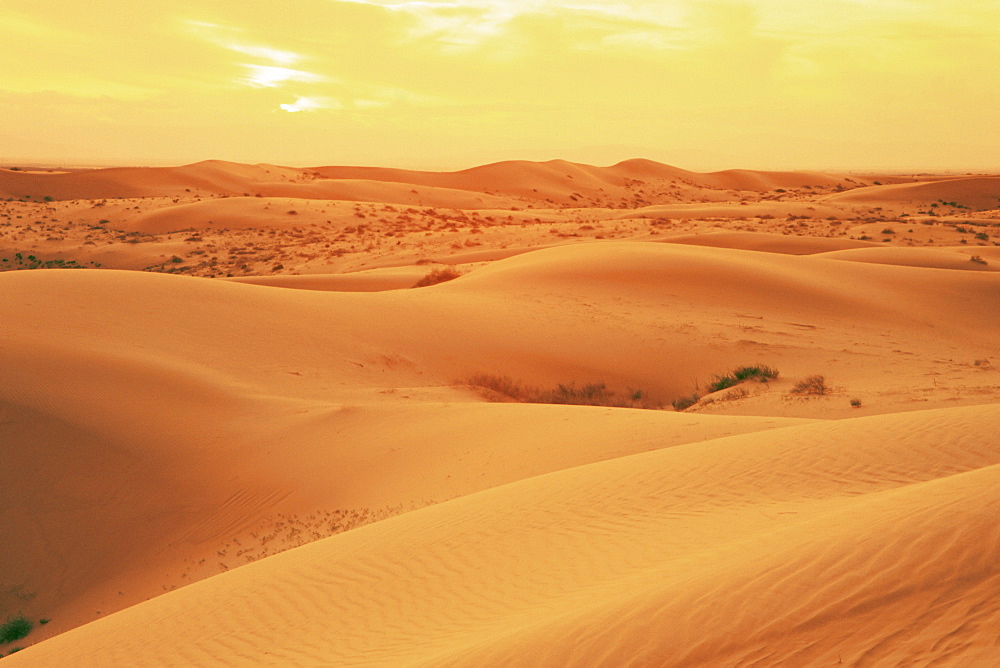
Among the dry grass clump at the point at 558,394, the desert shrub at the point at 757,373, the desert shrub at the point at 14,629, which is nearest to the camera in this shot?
the desert shrub at the point at 14,629

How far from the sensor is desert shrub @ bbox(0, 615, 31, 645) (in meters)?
7.59

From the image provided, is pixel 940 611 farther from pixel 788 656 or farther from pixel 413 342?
pixel 413 342

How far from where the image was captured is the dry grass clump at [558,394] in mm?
13859

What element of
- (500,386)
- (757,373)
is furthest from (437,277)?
(757,373)

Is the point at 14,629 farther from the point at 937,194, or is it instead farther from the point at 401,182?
the point at 401,182

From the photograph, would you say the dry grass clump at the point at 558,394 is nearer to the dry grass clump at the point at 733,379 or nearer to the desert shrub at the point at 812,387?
the dry grass clump at the point at 733,379

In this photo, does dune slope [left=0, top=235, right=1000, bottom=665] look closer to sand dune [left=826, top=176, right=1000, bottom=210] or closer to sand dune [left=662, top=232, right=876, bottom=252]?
sand dune [left=662, top=232, right=876, bottom=252]

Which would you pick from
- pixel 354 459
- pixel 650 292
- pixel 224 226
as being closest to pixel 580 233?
pixel 650 292

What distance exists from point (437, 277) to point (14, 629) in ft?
53.6

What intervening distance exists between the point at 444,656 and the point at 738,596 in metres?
1.46

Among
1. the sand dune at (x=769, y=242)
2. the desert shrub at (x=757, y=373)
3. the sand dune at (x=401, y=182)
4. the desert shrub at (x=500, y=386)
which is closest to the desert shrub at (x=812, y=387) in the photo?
the desert shrub at (x=757, y=373)

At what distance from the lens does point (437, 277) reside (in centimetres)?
2309

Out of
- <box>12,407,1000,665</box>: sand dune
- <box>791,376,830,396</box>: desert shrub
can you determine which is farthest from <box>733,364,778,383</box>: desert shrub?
<box>12,407,1000,665</box>: sand dune

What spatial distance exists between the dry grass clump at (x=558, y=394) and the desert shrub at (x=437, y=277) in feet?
28.4
